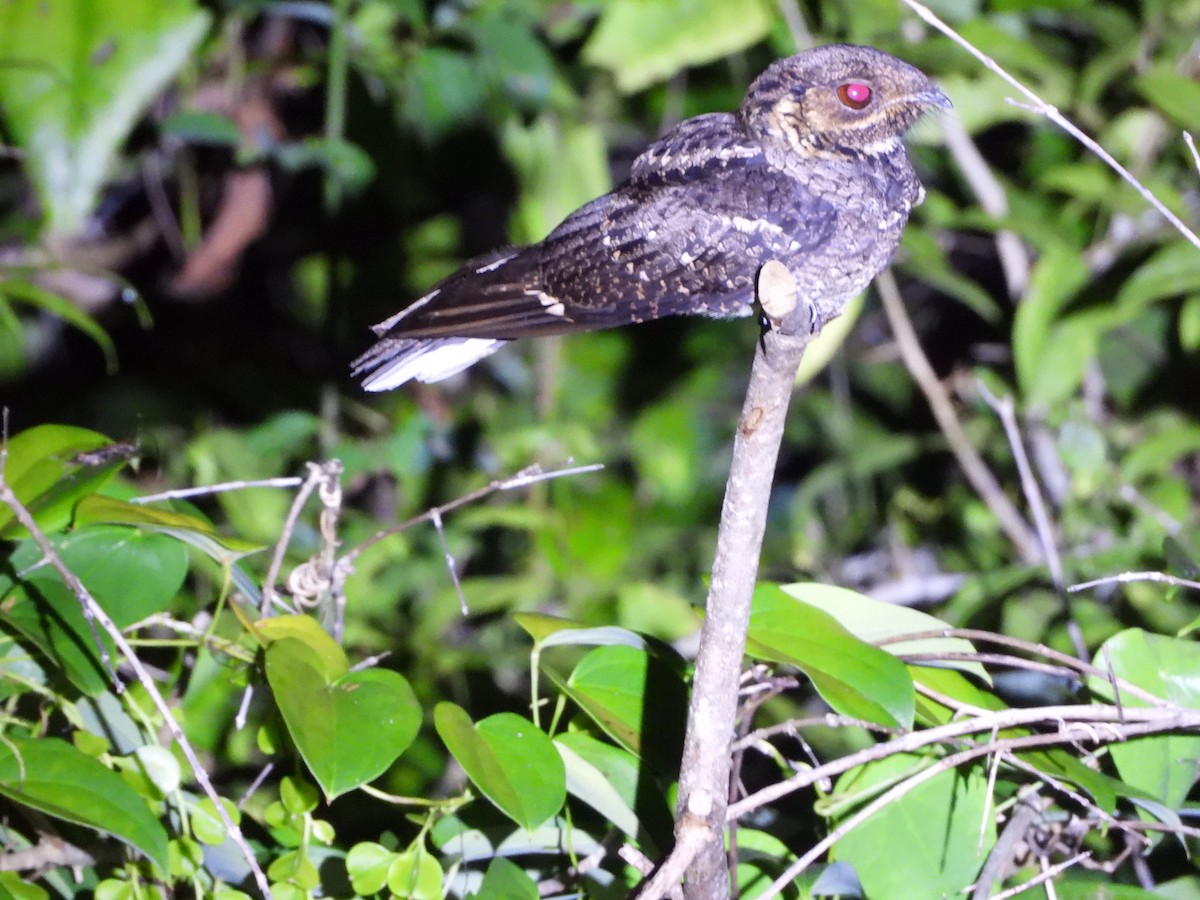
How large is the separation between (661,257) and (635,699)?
771 millimetres

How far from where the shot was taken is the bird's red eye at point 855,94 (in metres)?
1.79

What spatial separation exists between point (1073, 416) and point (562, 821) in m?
2.19

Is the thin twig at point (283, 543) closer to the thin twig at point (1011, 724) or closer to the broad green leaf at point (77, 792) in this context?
the broad green leaf at point (77, 792)

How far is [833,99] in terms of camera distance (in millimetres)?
1801

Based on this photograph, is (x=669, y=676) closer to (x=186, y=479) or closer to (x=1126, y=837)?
(x=1126, y=837)

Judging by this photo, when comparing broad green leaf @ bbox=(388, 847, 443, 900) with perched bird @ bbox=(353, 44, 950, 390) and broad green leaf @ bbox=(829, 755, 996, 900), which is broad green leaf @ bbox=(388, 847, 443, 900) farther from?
perched bird @ bbox=(353, 44, 950, 390)

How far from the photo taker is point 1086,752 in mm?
1283

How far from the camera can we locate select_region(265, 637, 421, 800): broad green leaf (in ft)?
3.57

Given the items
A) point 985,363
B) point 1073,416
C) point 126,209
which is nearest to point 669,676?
point 1073,416

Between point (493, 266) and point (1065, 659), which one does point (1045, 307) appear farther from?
point (1065, 659)

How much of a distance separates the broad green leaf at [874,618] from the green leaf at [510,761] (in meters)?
0.36

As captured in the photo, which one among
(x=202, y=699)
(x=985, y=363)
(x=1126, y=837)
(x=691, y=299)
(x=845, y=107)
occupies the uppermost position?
(x=845, y=107)

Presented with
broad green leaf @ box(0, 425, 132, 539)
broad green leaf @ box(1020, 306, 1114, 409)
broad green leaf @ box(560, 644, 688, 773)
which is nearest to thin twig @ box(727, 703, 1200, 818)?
broad green leaf @ box(560, 644, 688, 773)

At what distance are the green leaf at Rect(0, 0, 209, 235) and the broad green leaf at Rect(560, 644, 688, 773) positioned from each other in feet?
4.65
